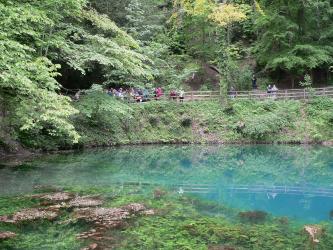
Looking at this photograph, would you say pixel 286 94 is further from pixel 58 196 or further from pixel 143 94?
pixel 58 196

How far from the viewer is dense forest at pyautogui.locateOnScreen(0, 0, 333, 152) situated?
23172 mm

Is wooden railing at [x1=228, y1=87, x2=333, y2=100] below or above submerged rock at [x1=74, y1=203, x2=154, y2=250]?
above

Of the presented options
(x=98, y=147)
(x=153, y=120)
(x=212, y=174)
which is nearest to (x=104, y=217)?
(x=212, y=174)

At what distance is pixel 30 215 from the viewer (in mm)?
12469

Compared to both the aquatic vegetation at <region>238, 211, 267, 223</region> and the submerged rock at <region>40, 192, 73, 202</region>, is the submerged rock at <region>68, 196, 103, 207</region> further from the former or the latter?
the aquatic vegetation at <region>238, 211, 267, 223</region>

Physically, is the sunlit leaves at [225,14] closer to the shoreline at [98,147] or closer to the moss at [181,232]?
the shoreline at [98,147]

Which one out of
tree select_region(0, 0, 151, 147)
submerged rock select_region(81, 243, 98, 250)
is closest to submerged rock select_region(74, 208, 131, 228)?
submerged rock select_region(81, 243, 98, 250)

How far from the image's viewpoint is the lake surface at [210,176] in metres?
15.2

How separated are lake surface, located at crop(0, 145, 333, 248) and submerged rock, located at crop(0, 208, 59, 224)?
2712 mm

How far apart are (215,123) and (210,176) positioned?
11695 millimetres

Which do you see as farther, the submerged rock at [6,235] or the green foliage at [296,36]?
the green foliage at [296,36]

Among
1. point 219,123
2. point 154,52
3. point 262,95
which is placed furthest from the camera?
point 154,52

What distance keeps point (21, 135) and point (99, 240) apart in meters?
16.4

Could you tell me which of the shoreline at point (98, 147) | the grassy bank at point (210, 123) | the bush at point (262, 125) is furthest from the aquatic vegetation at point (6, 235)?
the bush at point (262, 125)
